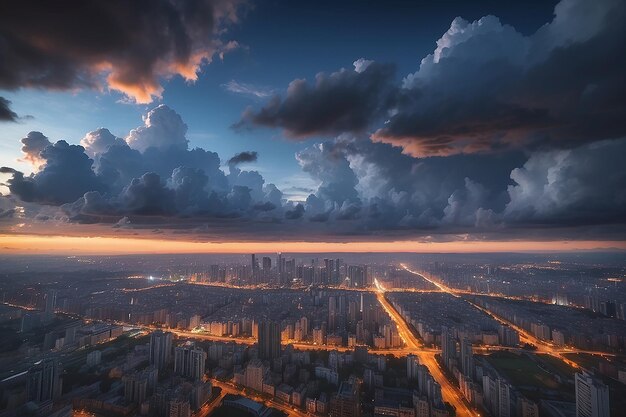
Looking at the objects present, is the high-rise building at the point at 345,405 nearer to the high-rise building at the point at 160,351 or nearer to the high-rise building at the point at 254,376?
the high-rise building at the point at 254,376

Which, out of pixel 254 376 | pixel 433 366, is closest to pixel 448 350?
pixel 433 366

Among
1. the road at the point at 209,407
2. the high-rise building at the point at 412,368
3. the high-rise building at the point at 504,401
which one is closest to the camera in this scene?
the high-rise building at the point at 504,401

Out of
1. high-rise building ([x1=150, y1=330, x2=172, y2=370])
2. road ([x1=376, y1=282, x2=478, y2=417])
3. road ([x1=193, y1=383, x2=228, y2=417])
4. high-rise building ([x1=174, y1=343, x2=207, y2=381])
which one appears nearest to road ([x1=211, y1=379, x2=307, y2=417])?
road ([x1=193, y1=383, x2=228, y2=417])

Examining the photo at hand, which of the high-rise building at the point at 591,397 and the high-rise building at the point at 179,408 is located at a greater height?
the high-rise building at the point at 591,397

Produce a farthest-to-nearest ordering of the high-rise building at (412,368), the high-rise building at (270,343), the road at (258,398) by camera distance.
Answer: the high-rise building at (270,343) < the high-rise building at (412,368) < the road at (258,398)

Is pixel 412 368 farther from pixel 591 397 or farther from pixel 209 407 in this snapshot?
pixel 209 407

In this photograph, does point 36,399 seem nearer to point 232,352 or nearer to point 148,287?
point 232,352

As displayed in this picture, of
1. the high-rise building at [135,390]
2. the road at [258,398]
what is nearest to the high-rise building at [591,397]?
the road at [258,398]
